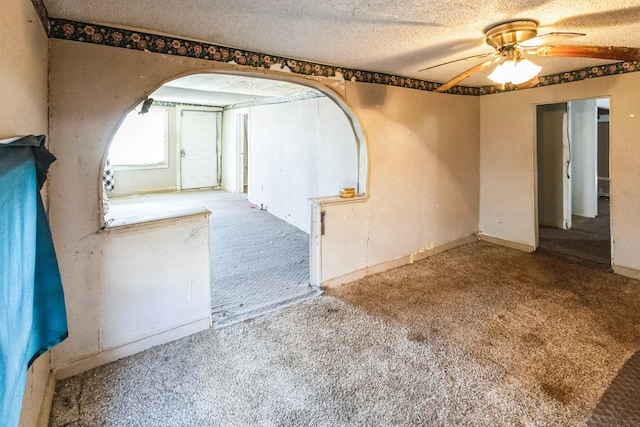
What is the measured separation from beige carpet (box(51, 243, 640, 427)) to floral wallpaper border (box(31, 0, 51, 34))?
6.50 ft

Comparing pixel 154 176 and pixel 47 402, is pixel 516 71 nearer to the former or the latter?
pixel 47 402

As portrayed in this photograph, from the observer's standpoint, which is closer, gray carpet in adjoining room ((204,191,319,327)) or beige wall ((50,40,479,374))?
beige wall ((50,40,479,374))

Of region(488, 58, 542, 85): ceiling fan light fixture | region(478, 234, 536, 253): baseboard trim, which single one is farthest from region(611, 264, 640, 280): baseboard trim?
region(488, 58, 542, 85): ceiling fan light fixture

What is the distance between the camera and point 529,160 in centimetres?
419

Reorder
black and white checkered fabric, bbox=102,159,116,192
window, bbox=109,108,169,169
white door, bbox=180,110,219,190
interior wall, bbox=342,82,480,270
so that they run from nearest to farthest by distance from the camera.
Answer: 1. interior wall, bbox=342,82,480,270
2. black and white checkered fabric, bbox=102,159,116,192
3. window, bbox=109,108,169,169
4. white door, bbox=180,110,219,190

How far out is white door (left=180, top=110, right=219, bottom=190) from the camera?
832 cm

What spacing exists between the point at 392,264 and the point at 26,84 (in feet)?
10.9

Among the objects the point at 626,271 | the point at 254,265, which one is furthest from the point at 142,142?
the point at 626,271

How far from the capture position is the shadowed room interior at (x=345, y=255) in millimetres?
1753

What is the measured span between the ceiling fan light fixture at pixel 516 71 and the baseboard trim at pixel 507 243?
9.04ft

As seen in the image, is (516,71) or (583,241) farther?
(583,241)

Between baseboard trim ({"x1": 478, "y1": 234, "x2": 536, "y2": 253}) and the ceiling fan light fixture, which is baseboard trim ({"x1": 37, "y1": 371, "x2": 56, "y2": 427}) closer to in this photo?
the ceiling fan light fixture

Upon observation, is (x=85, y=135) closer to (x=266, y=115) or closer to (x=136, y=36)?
(x=136, y=36)

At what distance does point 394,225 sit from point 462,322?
1.40 m
